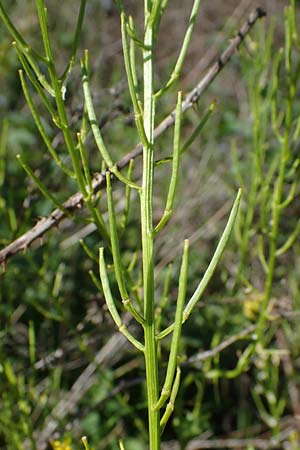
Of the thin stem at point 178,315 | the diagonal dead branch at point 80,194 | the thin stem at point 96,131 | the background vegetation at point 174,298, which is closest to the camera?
the thin stem at point 178,315

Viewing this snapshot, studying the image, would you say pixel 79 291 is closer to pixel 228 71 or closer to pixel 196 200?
pixel 196 200

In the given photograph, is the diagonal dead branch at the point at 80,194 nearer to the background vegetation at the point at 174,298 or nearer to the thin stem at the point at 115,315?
the background vegetation at the point at 174,298

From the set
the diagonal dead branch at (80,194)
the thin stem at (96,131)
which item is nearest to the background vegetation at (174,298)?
the diagonal dead branch at (80,194)

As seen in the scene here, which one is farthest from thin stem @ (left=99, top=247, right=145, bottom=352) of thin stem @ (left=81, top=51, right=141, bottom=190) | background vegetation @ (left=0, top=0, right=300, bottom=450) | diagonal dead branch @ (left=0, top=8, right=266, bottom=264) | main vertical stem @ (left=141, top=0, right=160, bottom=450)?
background vegetation @ (left=0, top=0, right=300, bottom=450)

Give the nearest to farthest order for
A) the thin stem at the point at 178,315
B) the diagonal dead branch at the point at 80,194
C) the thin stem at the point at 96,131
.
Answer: the thin stem at the point at 178,315, the thin stem at the point at 96,131, the diagonal dead branch at the point at 80,194

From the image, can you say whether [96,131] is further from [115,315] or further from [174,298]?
[174,298]

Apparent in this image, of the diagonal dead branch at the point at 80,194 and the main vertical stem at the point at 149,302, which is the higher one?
the diagonal dead branch at the point at 80,194

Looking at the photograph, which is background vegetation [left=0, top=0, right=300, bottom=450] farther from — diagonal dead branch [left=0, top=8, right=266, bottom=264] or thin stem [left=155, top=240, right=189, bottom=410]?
thin stem [left=155, top=240, right=189, bottom=410]

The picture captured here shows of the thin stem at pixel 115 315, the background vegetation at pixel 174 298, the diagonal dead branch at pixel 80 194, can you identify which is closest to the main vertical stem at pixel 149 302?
the thin stem at pixel 115 315

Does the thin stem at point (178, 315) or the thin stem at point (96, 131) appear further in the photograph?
the thin stem at point (96, 131)
